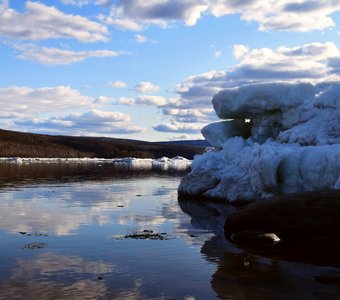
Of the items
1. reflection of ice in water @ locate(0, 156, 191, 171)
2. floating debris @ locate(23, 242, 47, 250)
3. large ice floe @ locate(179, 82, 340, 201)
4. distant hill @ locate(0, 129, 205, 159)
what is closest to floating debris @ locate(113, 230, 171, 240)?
floating debris @ locate(23, 242, 47, 250)

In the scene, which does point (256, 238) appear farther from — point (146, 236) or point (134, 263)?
point (134, 263)

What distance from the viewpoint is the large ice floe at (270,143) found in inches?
924

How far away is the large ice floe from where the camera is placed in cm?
2347

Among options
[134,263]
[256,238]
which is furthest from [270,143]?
[134,263]

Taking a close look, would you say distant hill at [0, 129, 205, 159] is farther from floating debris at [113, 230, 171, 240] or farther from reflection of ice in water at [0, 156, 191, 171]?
floating debris at [113, 230, 171, 240]

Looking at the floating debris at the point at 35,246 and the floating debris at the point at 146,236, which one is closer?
the floating debris at the point at 35,246

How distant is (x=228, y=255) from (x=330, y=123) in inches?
563

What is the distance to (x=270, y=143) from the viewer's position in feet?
92.6

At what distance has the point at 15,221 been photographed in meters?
19.7

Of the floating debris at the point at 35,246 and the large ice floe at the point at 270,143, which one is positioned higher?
the large ice floe at the point at 270,143

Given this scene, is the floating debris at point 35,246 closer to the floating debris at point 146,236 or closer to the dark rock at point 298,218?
the floating debris at point 146,236

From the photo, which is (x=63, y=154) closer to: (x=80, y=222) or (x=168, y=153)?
(x=168, y=153)

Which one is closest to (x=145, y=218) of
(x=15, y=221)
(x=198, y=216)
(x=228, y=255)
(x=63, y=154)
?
(x=198, y=216)

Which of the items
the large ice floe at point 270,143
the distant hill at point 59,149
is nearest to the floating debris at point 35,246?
the large ice floe at point 270,143
